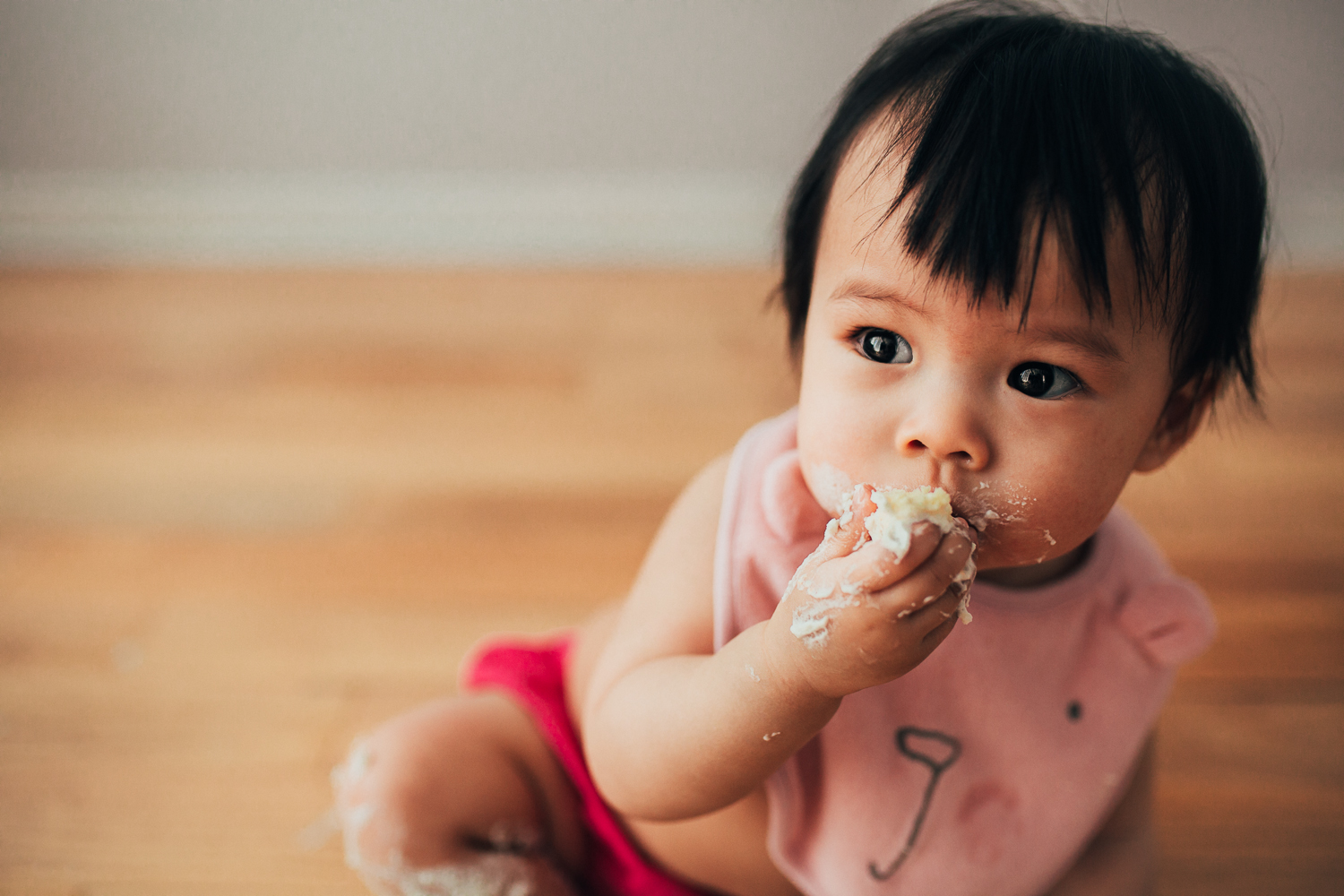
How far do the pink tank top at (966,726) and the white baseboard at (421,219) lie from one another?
48.4 inches

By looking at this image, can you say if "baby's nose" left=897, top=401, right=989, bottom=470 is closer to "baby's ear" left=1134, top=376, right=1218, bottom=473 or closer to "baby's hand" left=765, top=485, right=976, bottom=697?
"baby's hand" left=765, top=485, right=976, bottom=697

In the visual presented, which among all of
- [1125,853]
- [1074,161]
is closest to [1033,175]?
[1074,161]

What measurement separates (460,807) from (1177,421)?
1.79 feet

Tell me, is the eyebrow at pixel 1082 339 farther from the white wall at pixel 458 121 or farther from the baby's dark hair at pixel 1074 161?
the white wall at pixel 458 121

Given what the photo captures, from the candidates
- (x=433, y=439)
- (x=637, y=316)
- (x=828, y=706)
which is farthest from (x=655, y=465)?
(x=828, y=706)

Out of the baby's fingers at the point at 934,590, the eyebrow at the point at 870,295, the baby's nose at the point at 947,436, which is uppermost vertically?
the eyebrow at the point at 870,295

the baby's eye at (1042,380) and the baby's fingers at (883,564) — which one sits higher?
the baby's eye at (1042,380)

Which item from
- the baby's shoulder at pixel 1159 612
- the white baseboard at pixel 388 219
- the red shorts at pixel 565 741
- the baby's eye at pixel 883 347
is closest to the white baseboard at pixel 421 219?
the white baseboard at pixel 388 219

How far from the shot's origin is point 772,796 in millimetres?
670

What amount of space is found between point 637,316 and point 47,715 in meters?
0.99

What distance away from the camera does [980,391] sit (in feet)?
1.72

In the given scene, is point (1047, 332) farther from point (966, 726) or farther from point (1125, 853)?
point (1125, 853)

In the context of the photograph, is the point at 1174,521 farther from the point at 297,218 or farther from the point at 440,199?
the point at 297,218

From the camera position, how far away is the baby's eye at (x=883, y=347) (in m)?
0.55
